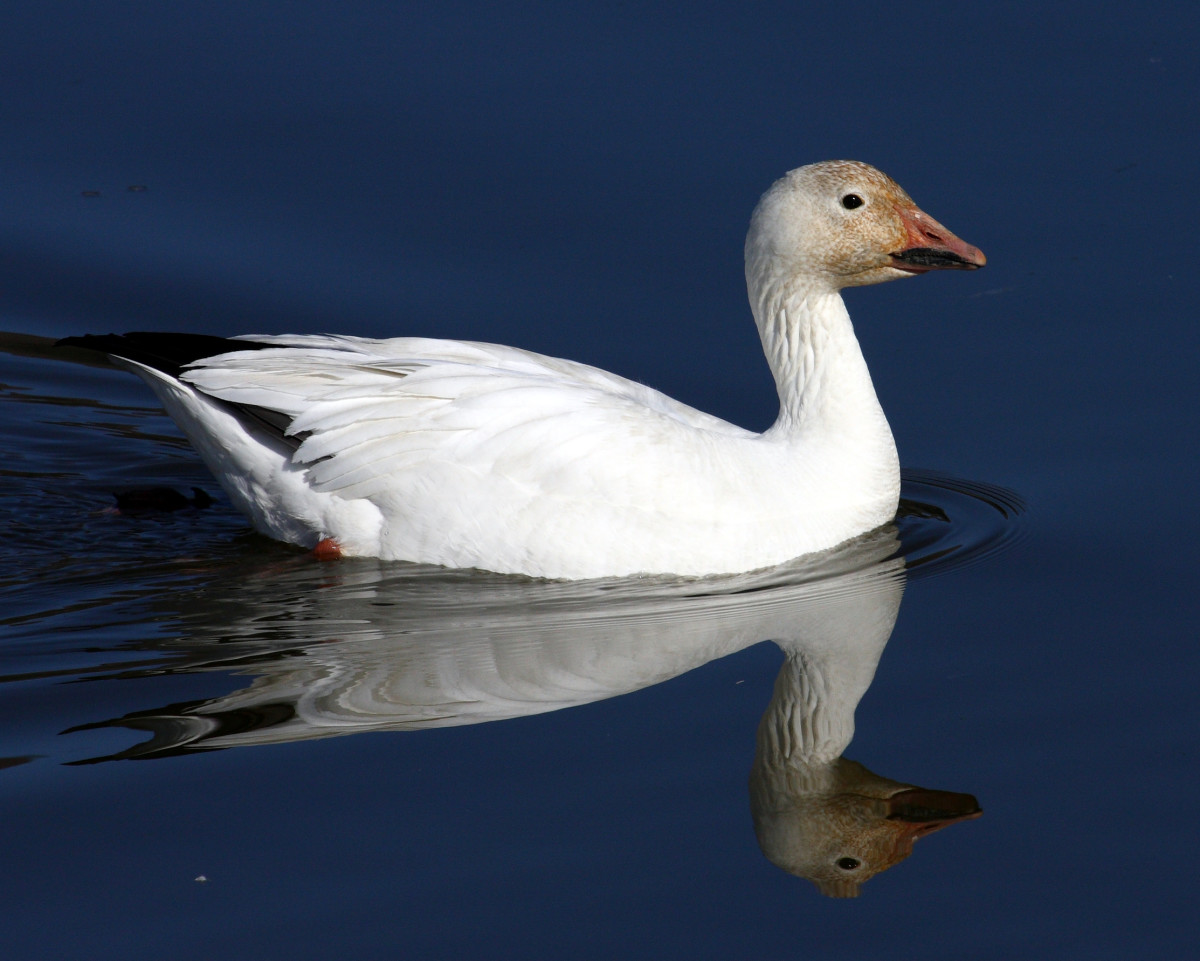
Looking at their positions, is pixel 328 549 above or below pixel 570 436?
below

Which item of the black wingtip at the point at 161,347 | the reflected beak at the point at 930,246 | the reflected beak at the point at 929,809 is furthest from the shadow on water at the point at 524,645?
the reflected beak at the point at 930,246

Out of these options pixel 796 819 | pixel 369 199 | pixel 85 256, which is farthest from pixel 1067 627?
pixel 85 256

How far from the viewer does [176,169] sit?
362 inches

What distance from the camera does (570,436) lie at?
20.5ft

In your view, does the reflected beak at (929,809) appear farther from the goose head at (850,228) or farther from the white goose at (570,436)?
the goose head at (850,228)

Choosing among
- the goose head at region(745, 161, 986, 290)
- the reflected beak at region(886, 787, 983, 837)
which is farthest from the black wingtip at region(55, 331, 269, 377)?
the reflected beak at region(886, 787, 983, 837)

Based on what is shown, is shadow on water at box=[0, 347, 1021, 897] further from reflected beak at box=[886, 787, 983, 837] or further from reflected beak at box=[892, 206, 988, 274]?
reflected beak at box=[892, 206, 988, 274]

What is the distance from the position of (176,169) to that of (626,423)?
4.09m

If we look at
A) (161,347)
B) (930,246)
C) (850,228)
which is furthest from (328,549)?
(930,246)

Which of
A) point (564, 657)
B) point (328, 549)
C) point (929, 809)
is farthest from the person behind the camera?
point (328, 549)

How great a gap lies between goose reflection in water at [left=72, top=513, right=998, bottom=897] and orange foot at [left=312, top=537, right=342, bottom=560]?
0.18 feet

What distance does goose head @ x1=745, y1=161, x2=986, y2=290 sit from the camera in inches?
258

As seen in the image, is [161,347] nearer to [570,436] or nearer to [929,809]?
[570,436]

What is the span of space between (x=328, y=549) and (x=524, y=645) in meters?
1.16
